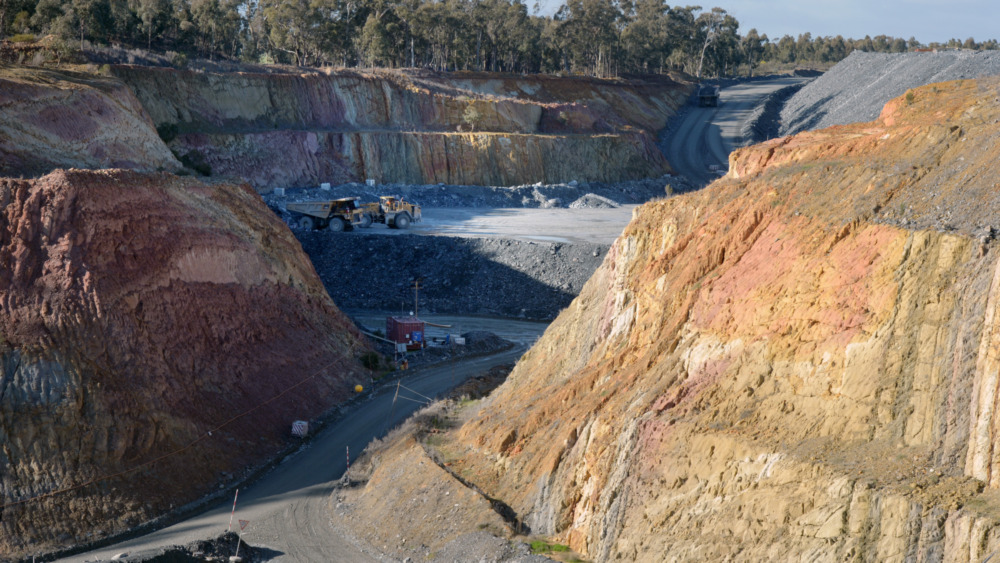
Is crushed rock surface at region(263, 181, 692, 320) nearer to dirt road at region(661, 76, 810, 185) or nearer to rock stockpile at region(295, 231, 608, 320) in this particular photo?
rock stockpile at region(295, 231, 608, 320)

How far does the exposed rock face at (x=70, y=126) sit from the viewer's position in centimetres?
2802

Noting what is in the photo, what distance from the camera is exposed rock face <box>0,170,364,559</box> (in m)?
20.8

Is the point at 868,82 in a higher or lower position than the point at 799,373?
higher

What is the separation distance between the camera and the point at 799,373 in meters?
14.1

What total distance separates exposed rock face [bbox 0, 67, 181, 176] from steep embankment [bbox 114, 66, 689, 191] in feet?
44.0

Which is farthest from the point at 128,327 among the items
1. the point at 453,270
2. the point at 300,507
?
the point at 453,270

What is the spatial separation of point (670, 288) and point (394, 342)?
56.9 ft

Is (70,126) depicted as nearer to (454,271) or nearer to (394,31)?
(454,271)

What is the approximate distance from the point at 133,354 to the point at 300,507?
6.18m

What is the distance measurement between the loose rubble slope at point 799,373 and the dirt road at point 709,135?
4467cm

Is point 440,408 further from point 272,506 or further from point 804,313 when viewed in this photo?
point 804,313

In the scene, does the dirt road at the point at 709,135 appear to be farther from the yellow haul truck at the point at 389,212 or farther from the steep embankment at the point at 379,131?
the yellow haul truck at the point at 389,212

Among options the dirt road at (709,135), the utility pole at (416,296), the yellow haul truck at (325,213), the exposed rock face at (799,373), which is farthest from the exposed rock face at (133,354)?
the dirt road at (709,135)

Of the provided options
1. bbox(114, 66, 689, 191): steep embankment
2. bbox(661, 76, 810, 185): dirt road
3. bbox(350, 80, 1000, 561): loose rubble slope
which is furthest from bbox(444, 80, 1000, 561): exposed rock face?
bbox(661, 76, 810, 185): dirt road
